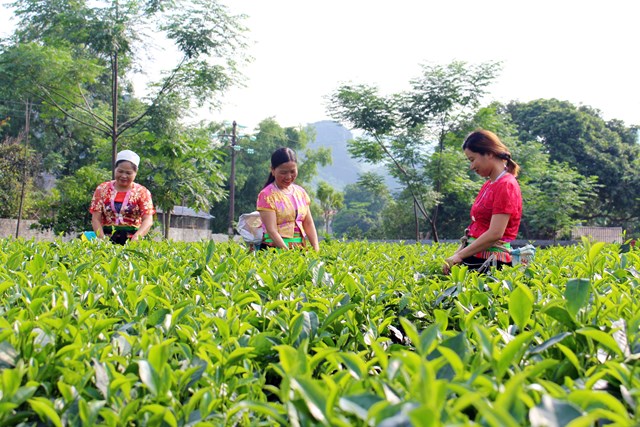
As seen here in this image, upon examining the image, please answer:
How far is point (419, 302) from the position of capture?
1914 millimetres

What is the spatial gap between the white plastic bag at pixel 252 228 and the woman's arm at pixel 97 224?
4.16ft

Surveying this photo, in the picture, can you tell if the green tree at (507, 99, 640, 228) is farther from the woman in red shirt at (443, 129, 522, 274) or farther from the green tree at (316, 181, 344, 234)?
the woman in red shirt at (443, 129, 522, 274)

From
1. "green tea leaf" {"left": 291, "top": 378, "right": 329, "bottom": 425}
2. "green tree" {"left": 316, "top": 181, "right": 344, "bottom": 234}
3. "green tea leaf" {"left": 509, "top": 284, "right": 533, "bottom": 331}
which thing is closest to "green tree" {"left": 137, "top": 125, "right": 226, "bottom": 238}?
"green tea leaf" {"left": 509, "top": 284, "right": 533, "bottom": 331}

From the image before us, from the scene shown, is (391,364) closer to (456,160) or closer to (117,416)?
(117,416)

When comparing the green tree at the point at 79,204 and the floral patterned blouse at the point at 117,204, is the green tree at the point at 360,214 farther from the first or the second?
the floral patterned blouse at the point at 117,204

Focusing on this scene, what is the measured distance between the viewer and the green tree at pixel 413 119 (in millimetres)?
17844

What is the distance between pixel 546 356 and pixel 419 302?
0.77m

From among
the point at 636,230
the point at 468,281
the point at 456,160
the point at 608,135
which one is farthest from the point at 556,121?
the point at 468,281

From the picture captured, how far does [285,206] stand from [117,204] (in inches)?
68.0

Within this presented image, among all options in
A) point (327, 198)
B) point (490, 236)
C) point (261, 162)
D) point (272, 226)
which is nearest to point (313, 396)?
point (490, 236)

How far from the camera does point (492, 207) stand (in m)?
3.46

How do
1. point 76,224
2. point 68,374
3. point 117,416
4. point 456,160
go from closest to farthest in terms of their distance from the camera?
1. point 117,416
2. point 68,374
3. point 76,224
4. point 456,160

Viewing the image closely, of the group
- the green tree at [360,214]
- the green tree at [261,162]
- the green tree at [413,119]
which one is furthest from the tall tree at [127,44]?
the green tree at [261,162]

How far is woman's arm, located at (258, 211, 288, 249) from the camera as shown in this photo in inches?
170
